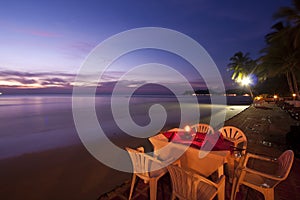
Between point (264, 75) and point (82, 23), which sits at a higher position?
point (82, 23)

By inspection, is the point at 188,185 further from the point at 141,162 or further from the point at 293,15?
the point at 293,15

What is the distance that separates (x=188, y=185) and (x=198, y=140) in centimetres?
89

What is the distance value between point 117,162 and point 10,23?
1171 centimetres

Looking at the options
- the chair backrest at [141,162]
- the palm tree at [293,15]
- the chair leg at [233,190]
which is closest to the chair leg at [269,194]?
the chair leg at [233,190]

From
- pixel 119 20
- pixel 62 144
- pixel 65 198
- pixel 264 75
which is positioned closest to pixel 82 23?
pixel 119 20

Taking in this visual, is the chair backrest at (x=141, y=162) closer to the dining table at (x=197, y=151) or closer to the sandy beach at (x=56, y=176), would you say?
the dining table at (x=197, y=151)

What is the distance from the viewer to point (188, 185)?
1659 mm

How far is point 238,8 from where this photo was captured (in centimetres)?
1479

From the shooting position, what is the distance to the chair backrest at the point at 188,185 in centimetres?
159

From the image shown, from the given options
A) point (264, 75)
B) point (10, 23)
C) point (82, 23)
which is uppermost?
point (82, 23)

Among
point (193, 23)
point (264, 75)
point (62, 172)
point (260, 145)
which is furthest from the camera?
point (264, 75)

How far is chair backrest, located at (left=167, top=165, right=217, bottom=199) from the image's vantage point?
1.59 m

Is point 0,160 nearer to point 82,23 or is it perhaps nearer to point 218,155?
point 218,155

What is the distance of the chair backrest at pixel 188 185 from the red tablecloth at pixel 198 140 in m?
0.54
